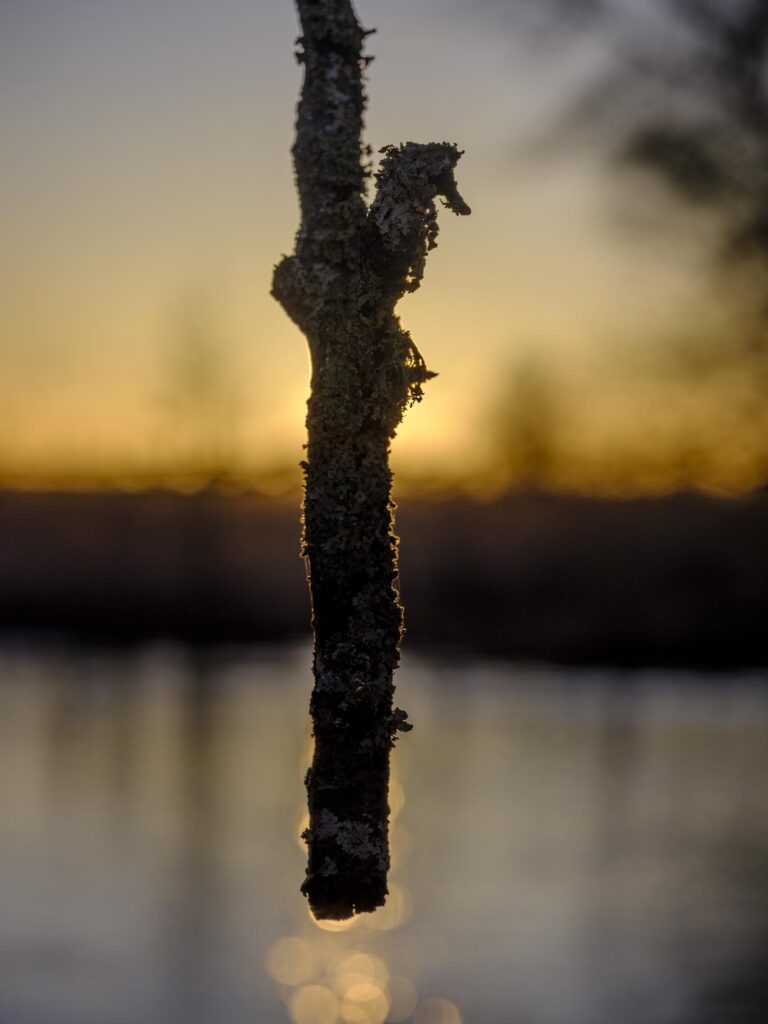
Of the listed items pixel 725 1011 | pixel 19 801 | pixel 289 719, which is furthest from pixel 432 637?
pixel 725 1011

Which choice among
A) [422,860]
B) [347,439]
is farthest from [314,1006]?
[347,439]

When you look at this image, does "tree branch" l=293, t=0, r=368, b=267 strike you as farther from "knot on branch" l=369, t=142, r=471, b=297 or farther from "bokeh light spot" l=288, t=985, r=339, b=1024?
"bokeh light spot" l=288, t=985, r=339, b=1024

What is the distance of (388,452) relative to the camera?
9.99ft

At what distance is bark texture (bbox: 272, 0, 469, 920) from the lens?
2.90 m

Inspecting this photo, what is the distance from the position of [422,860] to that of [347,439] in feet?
129

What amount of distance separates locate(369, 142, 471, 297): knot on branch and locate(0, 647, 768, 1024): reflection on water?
3199 centimetres

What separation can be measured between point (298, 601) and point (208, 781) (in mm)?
14397

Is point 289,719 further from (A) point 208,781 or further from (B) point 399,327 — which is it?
(B) point 399,327

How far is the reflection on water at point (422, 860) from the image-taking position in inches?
1319

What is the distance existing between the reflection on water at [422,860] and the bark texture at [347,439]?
31545 mm

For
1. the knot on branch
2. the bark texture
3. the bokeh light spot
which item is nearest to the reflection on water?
the bokeh light spot

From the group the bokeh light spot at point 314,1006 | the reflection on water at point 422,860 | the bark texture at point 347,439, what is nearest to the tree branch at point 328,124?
the bark texture at point 347,439

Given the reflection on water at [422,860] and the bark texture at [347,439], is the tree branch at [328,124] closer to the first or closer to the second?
the bark texture at [347,439]

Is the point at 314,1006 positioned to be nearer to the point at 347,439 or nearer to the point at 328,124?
the point at 347,439
